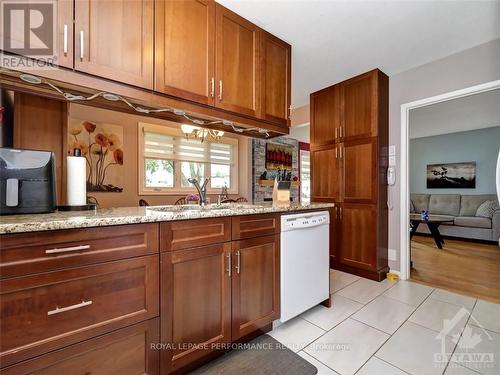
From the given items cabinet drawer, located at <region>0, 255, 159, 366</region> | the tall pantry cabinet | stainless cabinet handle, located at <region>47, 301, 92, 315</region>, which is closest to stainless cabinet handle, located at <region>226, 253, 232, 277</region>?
cabinet drawer, located at <region>0, 255, 159, 366</region>

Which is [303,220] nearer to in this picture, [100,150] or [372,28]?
[372,28]

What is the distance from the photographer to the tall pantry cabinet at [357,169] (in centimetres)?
269

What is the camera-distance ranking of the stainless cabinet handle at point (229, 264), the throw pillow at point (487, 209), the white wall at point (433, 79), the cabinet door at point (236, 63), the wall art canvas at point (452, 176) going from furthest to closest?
the wall art canvas at point (452, 176) < the throw pillow at point (487, 209) < the white wall at point (433, 79) < the cabinet door at point (236, 63) < the stainless cabinet handle at point (229, 264)

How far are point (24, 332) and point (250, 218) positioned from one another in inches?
44.8

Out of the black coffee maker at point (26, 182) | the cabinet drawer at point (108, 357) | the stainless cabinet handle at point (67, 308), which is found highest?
the black coffee maker at point (26, 182)

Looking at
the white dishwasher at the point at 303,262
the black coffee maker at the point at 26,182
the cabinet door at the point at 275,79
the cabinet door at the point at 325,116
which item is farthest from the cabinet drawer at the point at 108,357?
the cabinet door at the point at 325,116

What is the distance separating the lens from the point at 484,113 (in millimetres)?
4180

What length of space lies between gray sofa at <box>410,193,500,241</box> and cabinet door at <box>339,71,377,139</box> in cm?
357

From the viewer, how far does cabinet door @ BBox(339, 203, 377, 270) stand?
269cm

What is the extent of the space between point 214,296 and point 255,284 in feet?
1.05

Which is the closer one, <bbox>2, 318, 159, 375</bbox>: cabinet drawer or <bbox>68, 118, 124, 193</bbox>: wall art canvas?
<bbox>2, 318, 159, 375</bbox>: cabinet drawer

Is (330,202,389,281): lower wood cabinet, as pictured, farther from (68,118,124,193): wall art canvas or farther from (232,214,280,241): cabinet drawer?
(68,118,124,193): wall art canvas

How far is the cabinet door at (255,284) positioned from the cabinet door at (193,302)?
65mm

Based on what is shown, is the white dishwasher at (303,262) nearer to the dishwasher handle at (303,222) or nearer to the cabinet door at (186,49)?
the dishwasher handle at (303,222)
